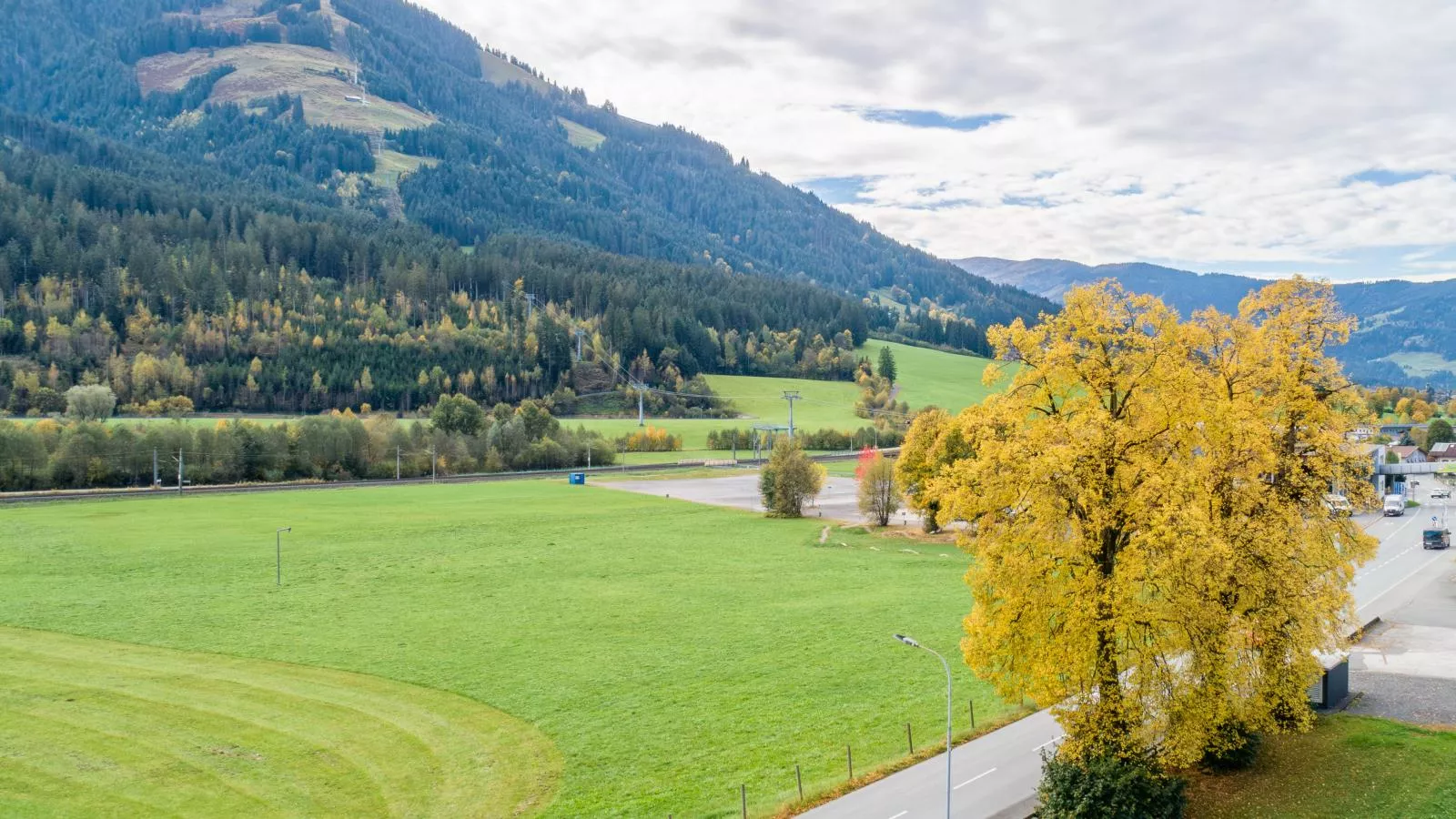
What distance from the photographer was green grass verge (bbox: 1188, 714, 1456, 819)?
960 inches

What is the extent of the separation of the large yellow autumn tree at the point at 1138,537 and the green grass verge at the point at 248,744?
15100 mm

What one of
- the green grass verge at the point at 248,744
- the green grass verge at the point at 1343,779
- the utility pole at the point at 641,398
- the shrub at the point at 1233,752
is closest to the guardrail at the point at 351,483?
the utility pole at the point at 641,398

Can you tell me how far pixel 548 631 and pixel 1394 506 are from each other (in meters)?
87.8

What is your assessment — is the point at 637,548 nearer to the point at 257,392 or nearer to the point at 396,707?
the point at 396,707

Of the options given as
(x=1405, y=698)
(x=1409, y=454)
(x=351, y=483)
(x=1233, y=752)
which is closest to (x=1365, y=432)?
(x=1405, y=698)

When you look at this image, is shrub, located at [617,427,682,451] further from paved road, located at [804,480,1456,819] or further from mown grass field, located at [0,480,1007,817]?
paved road, located at [804,480,1456,819]

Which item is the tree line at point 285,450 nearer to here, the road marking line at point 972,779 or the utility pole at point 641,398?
the utility pole at point 641,398

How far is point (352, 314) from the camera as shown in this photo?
627ft

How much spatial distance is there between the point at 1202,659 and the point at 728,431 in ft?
464

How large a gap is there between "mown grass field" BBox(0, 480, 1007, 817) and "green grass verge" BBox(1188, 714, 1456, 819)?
29.2 ft

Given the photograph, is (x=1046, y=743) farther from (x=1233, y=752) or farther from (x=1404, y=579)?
(x=1404, y=579)

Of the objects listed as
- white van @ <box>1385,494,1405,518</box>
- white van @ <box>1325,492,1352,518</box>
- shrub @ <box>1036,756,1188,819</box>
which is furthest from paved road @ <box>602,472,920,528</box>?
shrub @ <box>1036,756,1188,819</box>

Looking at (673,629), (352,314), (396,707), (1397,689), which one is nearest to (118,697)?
(396,707)

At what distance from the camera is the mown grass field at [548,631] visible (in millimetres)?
→ 29375
